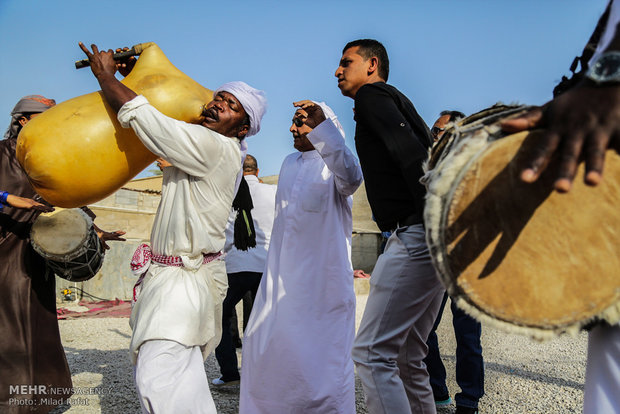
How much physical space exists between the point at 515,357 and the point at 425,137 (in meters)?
4.06

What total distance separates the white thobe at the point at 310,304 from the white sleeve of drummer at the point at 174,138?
2.19 feet

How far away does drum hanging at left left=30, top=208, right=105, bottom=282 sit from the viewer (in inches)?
145

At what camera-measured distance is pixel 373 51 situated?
3158 mm

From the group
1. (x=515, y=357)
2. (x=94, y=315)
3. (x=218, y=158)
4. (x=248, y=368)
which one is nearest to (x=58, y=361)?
(x=248, y=368)

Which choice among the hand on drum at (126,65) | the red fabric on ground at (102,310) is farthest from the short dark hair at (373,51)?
the red fabric on ground at (102,310)

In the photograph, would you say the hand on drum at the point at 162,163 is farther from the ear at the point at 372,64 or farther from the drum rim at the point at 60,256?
the ear at the point at 372,64

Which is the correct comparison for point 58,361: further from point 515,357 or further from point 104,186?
point 515,357

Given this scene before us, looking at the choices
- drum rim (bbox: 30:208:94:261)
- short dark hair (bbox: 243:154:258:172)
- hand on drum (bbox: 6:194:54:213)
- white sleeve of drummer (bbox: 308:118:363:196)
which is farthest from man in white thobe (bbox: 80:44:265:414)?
short dark hair (bbox: 243:154:258:172)

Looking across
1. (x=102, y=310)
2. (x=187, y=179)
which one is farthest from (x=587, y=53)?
(x=102, y=310)

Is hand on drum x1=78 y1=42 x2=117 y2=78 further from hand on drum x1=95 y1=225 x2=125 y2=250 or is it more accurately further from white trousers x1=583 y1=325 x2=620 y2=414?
A: white trousers x1=583 y1=325 x2=620 y2=414

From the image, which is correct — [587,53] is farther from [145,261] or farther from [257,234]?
[257,234]

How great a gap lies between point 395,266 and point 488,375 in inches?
121

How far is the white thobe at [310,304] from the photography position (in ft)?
10.6

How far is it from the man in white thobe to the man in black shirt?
77 centimetres
